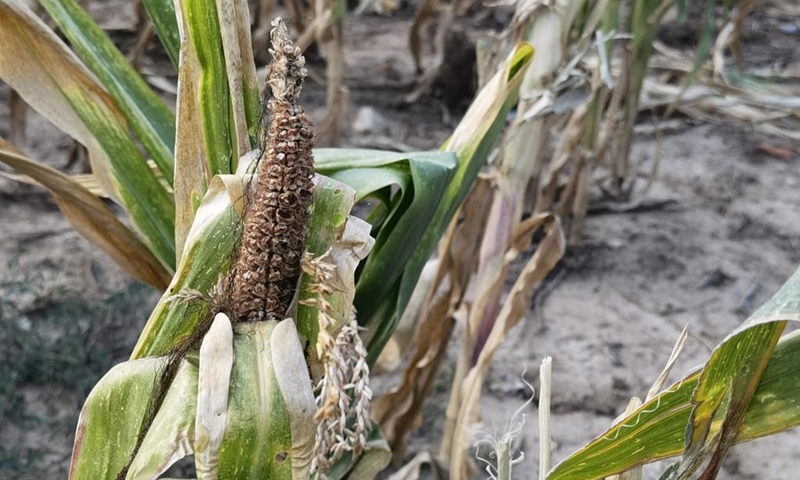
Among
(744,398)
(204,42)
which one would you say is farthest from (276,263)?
(744,398)

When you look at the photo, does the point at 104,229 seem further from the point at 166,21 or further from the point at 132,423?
the point at 132,423

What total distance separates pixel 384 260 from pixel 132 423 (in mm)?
317

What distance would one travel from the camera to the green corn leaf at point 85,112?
758mm

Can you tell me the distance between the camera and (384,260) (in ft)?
2.48

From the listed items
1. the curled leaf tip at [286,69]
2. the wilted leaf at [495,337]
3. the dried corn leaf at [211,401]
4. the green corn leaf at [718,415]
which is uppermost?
the curled leaf tip at [286,69]

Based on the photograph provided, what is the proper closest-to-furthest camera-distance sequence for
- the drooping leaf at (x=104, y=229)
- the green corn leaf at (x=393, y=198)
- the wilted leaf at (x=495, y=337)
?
the green corn leaf at (x=393, y=198)
the drooping leaf at (x=104, y=229)
the wilted leaf at (x=495, y=337)

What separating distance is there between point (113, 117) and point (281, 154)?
1.35ft

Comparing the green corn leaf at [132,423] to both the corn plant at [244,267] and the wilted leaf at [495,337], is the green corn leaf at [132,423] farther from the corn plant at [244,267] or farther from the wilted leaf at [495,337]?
the wilted leaf at [495,337]

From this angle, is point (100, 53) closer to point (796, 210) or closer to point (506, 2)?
point (506, 2)

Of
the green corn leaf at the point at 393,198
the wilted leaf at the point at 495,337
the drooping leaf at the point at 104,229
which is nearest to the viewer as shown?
the green corn leaf at the point at 393,198

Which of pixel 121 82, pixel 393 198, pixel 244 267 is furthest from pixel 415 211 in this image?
pixel 121 82

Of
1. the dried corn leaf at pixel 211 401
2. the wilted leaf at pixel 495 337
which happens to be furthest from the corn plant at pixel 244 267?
the wilted leaf at pixel 495 337

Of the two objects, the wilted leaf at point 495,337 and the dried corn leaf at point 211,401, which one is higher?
the dried corn leaf at point 211,401

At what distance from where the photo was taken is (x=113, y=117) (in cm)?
80
